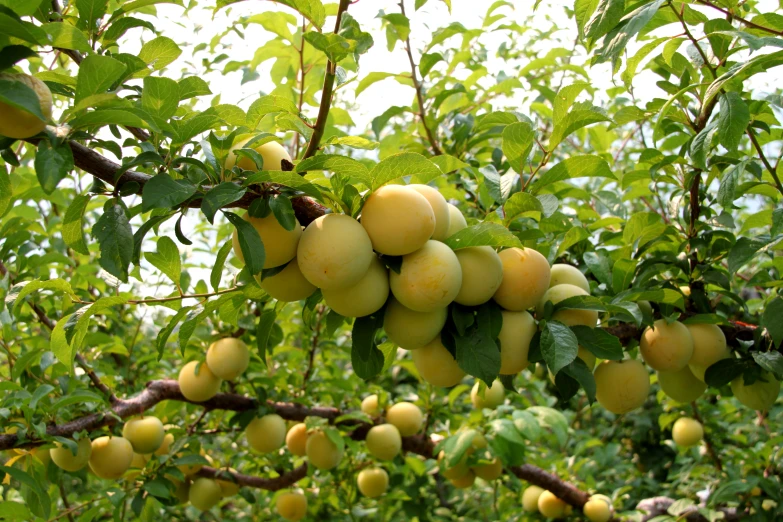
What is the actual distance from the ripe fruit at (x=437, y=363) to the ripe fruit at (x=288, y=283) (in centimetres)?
24

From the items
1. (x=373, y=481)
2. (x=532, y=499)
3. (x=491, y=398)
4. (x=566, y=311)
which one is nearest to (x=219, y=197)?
(x=566, y=311)

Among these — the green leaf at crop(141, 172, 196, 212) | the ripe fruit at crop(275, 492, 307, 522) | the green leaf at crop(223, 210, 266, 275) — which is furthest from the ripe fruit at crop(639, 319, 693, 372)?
the ripe fruit at crop(275, 492, 307, 522)

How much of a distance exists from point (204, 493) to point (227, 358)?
1.91 feet

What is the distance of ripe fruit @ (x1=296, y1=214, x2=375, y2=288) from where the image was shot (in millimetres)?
811

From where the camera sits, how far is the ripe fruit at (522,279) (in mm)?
984

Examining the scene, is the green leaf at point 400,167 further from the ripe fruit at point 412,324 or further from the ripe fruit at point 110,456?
the ripe fruit at point 110,456

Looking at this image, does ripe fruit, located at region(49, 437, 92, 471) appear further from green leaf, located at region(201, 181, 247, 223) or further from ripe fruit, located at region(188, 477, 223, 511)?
green leaf, located at region(201, 181, 247, 223)

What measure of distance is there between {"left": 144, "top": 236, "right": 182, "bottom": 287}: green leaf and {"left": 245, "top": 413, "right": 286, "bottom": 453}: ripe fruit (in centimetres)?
89

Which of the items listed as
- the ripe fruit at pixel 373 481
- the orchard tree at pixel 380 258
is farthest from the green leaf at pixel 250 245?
the ripe fruit at pixel 373 481

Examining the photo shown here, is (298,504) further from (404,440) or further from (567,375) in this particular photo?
(567,375)

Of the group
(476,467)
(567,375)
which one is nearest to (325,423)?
(476,467)

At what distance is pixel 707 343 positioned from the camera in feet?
4.01

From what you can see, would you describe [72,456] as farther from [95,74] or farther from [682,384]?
[682,384]

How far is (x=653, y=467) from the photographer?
141 inches
